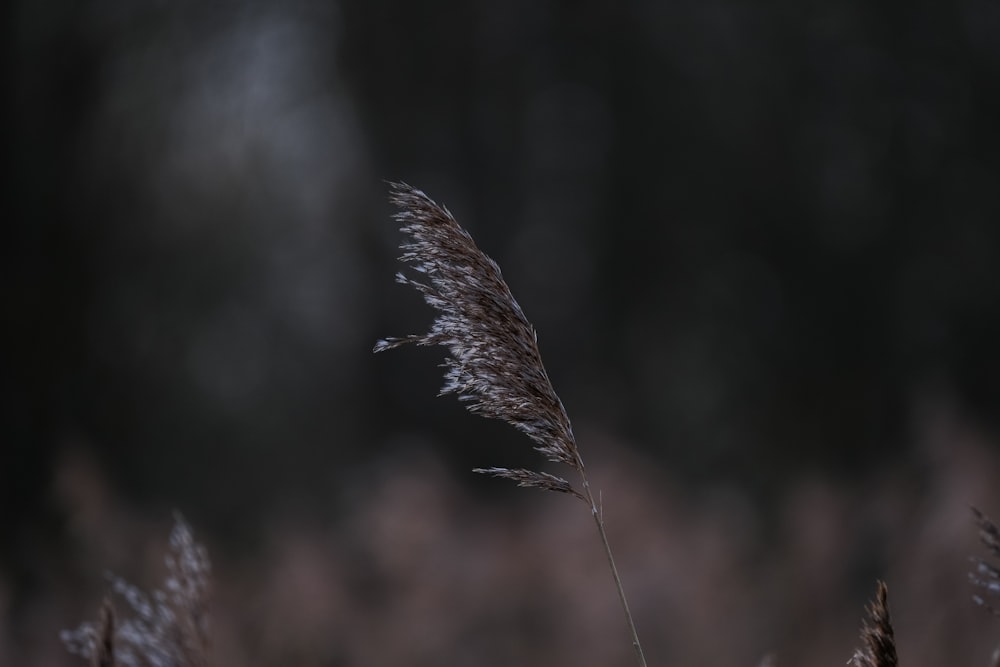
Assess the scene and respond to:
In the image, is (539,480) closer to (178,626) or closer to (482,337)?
(482,337)

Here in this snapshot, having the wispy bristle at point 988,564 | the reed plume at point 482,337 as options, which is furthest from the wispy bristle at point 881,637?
the reed plume at point 482,337

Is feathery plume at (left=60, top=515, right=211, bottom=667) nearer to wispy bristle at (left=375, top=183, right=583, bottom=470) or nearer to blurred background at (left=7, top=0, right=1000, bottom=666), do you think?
wispy bristle at (left=375, top=183, right=583, bottom=470)

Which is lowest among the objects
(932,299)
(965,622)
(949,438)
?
(965,622)

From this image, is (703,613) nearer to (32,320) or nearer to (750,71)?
(750,71)

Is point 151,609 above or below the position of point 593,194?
below

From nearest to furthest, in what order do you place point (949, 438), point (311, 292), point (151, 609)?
1. point (151, 609)
2. point (949, 438)
3. point (311, 292)

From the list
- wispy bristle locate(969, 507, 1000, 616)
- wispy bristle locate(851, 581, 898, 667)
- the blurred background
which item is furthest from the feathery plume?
the blurred background

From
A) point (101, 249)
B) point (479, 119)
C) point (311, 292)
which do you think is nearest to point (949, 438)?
point (479, 119)

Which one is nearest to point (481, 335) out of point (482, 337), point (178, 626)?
point (482, 337)
